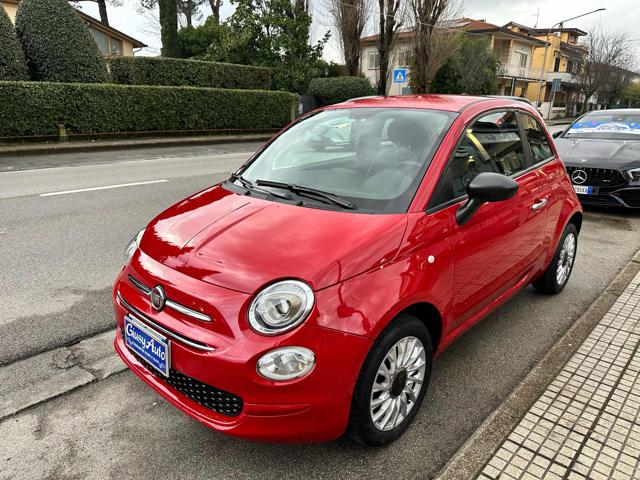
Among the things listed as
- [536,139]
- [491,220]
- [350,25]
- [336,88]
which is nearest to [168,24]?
[350,25]

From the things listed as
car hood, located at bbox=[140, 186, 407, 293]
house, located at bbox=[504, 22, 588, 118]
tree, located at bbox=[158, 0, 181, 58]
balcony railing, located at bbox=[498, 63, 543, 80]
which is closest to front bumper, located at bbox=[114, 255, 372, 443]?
car hood, located at bbox=[140, 186, 407, 293]

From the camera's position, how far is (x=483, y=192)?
2.57 metres

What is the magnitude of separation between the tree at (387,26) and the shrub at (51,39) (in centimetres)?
1564

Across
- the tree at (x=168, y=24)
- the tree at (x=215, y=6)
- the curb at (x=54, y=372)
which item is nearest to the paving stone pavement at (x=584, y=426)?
the curb at (x=54, y=372)

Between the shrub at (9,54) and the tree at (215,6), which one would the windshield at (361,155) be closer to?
the shrub at (9,54)

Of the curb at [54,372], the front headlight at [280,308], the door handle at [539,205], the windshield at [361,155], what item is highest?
the windshield at [361,155]

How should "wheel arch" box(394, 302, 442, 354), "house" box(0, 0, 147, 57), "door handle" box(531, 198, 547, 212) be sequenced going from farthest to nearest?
"house" box(0, 0, 147, 57)
"door handle" box(531, 198, 547, 212)
"wheel arch" box(394, 302, 442, 354)

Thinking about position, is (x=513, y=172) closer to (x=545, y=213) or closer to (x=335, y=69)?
(x=545, y=213)

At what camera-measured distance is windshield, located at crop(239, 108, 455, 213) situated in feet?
8.67

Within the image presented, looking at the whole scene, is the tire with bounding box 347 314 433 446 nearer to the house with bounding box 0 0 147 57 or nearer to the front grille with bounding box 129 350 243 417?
the front grille with bounding box 129 350 243 417

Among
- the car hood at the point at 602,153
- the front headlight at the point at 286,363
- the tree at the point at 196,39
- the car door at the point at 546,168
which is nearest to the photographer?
the front headlight at the point at 286,363

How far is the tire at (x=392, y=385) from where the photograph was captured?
6.93ft

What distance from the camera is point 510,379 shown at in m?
3.04

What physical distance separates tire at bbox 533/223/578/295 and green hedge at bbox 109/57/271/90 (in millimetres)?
16279
